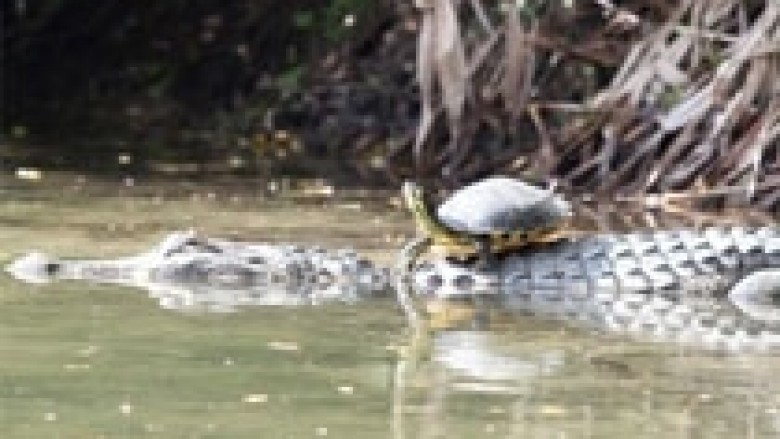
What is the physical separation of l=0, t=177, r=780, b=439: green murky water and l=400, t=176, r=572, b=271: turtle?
72 cm

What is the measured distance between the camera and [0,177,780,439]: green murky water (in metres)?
4.94

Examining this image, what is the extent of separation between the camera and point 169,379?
5488mm

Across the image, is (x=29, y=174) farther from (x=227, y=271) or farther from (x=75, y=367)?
(x=75, y=367)

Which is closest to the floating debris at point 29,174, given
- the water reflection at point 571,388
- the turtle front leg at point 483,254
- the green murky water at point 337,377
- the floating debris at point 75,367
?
the green murky water at point 337,377

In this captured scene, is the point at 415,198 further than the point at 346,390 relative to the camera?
Yes

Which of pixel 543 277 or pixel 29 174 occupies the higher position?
pixel 543 277

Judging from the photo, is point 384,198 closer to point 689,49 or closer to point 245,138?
point 689,49

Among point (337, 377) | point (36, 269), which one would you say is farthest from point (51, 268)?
point (337, 377)

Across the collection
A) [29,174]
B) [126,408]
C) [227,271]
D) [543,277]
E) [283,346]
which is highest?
[126,408]

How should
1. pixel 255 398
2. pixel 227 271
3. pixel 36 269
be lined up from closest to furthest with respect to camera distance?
1. pixel 255 398
2. pixel 36 269
3. pixel 227 271

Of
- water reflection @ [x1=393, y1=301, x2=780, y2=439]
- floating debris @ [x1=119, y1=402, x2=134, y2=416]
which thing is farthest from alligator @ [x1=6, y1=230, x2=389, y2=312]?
floating debris @ [x1=119, y1=402, x2=134, y2=416]

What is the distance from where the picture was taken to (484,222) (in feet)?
26.6

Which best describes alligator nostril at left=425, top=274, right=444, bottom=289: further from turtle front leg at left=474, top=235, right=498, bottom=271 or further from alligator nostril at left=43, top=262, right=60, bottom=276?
alligator nostril at left=43, top=262, right=60, bottom=276

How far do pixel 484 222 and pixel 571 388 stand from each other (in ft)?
8.45
